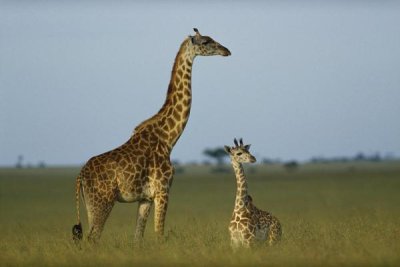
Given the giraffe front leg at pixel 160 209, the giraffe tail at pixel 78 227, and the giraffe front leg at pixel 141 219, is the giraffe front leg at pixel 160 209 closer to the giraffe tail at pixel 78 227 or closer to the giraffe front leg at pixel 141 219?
the giraffe front leg at pixel 141 219

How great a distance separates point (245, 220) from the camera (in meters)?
12.3

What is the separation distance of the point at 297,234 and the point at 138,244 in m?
2.55

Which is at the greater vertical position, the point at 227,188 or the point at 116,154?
the point at 227,188

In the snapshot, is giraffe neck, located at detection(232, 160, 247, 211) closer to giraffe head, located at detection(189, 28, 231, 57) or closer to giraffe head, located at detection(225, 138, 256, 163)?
giraffe head, located at detection(225, 138, 256, 163)

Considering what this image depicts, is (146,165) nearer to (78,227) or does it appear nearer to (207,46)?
(78,227)

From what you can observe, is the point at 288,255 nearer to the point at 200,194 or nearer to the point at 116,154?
the point at 116,154

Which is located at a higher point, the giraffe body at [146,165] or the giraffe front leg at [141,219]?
the giraffe body at [146,165]

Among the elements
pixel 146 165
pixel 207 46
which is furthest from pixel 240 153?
pixel 207 46

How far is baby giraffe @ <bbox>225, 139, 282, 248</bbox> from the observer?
12297 mm

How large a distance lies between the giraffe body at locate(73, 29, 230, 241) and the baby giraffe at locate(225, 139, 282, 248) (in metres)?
1.33

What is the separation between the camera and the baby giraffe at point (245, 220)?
Result: 12297 mm

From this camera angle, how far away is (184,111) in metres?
14.5

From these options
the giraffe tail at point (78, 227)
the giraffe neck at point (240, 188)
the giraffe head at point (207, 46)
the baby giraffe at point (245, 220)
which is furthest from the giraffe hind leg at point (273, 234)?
the giraffe head at point (207, 46)

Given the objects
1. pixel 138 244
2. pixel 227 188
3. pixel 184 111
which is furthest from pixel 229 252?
pixel 227 188
